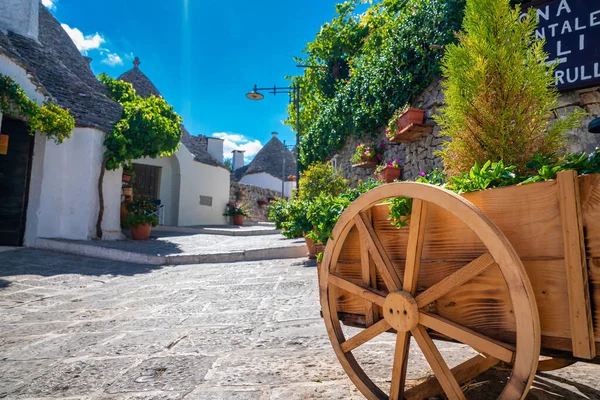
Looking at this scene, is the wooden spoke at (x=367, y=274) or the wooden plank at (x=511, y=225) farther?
the wooden spoke at (x=367, y=274)

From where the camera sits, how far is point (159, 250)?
24.8ft

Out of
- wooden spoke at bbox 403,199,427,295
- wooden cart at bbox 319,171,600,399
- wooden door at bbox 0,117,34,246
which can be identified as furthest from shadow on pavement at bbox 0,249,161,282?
wooden spoke at bbox 403,199,427,295

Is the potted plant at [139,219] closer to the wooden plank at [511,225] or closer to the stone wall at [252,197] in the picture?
the stone wall at [252,197]

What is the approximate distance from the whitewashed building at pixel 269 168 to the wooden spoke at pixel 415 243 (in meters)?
27.7

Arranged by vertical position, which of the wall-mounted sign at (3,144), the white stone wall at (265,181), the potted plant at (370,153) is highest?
the white stone wall at (265,181)

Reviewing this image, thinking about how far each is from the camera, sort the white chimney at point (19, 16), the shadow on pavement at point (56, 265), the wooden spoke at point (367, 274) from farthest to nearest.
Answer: the white chimney at point (19, 16)
the shadow on pavement at point (56, 265)
the wooden spoke at point (367, 274)

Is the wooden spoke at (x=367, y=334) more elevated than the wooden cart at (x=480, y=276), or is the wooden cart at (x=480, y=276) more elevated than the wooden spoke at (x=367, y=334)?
the wooden cart at (x=480, y=276)

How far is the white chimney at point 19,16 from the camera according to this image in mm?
9125

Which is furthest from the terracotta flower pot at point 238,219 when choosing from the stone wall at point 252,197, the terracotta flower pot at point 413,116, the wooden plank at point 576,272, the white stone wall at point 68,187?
the wooden plank at point 576,272

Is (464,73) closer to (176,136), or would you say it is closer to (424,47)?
(424,47)

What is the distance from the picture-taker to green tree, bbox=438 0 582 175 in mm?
1597

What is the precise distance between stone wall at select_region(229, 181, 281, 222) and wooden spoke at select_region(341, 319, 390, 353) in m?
17.2

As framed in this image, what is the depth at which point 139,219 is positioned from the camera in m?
9.34

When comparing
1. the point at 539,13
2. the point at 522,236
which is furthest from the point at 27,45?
the point at 522,236
